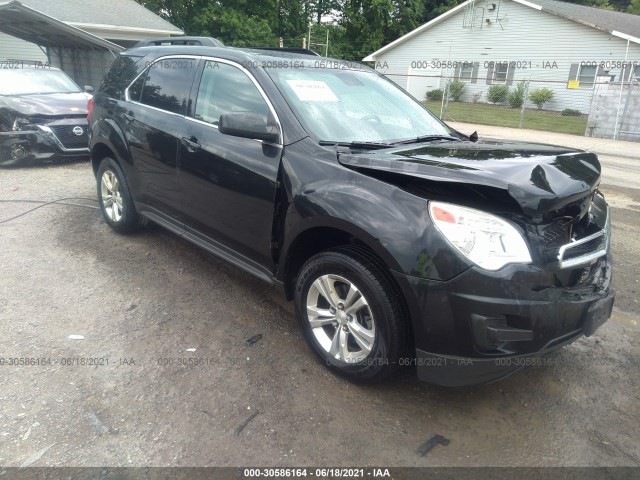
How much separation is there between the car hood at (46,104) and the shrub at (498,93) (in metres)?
23.0

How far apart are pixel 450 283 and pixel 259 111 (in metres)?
1.86

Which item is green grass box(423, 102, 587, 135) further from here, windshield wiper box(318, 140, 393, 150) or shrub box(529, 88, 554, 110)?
windshield wiper box(318, 140, 393, 150)

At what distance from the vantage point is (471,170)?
8.09ft

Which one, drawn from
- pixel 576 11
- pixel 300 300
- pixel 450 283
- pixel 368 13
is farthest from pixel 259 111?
pixel 368 13

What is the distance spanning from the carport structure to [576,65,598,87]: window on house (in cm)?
2164

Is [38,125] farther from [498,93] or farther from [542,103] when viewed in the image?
[542,103]

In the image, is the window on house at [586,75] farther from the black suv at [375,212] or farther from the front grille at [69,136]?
the black suv at [375,212]

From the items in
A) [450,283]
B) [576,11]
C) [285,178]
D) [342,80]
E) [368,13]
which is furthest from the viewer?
[368,13]

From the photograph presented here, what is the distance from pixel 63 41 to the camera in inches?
642

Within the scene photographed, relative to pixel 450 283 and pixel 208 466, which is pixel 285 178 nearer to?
pixel 450 283

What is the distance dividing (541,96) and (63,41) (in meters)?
22.1

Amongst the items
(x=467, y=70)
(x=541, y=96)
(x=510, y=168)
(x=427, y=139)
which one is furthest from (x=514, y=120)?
(x=510, y=168)

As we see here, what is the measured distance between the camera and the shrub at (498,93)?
26641 millimetres

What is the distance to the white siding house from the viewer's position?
2383 cm
